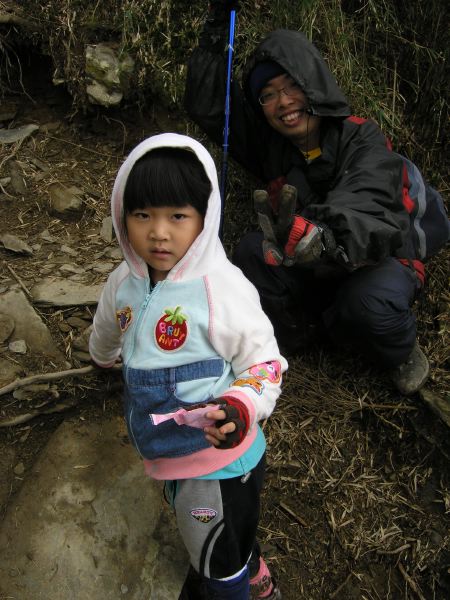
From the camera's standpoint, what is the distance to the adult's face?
10.00 ft

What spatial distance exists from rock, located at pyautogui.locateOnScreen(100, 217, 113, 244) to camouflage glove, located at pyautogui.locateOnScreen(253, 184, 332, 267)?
5.21ft

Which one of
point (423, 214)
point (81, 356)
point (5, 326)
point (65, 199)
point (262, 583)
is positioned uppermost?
point (423, 214)

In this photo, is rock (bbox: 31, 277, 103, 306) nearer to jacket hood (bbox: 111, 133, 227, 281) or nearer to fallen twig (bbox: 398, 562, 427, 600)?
jacket hood (bbox: 111, 133, 227, 281)

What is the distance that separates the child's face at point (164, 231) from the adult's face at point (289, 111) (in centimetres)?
133

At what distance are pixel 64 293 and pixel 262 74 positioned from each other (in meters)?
1.71

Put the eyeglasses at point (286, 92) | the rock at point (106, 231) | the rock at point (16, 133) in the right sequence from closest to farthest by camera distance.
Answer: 1. the eyeglasses at point (286, 92)
2. the rock at point (106, 231)
3. the rock at point (16, 133)

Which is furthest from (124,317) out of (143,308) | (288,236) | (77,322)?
(77,322)

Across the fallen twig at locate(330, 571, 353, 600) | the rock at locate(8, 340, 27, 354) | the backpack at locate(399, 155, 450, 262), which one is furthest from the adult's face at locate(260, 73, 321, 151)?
the fallen twig at locate(330, 571, 353, 600)

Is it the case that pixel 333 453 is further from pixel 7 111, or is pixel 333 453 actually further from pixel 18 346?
pixel 7 111

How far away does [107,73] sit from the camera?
4.08 meters

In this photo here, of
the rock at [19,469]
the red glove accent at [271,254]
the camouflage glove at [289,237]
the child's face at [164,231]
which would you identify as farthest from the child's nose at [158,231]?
the rock at [19,469]

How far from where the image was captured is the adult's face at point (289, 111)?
3.05m

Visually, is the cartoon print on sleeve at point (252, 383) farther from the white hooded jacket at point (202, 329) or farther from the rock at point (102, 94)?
the rock at point (102, 94)

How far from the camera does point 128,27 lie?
13.0 feet
